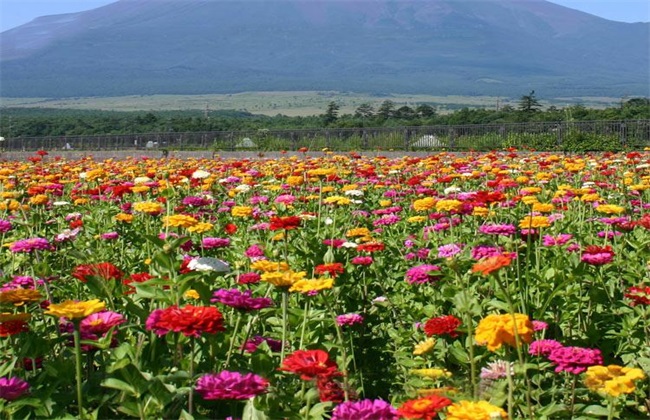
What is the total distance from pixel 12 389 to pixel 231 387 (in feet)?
2.26

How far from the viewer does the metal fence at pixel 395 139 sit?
27141 mm

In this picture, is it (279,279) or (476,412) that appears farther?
(279,279)

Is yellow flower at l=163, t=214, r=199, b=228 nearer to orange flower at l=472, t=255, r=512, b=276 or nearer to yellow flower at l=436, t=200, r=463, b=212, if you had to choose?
yellow flower at l=436, t=200, r=463, b=212

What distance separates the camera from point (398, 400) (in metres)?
2.74

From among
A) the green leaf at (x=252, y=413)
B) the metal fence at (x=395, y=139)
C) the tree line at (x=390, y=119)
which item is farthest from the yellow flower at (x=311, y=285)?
the tree line at (x=390, y=119)

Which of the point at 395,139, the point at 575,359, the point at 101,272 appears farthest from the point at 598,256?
the point at 395,139

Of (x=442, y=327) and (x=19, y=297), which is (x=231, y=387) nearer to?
(x=19, y=297)

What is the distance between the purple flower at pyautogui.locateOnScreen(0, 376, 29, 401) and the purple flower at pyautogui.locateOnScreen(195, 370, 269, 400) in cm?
55

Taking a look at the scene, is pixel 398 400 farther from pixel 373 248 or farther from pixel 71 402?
pixel 373 248

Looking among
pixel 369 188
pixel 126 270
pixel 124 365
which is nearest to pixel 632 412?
pixel 124 365

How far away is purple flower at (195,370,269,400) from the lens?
212cm

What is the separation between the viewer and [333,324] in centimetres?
345

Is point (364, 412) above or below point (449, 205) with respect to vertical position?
below

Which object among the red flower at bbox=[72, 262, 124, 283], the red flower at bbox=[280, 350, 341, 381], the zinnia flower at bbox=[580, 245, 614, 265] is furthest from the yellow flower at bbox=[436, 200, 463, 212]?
the red flower at bbox=[280, 350, 341, 381]
